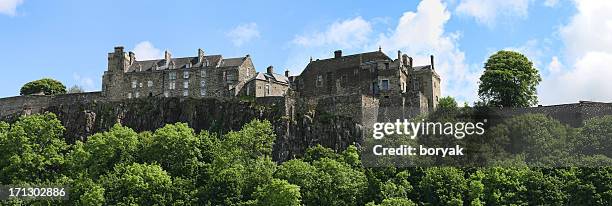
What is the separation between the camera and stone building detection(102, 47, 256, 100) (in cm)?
7125

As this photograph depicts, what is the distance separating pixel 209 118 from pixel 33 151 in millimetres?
13061

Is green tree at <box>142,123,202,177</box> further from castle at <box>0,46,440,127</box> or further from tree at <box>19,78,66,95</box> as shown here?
tree at <box>19,78,66,95</box>

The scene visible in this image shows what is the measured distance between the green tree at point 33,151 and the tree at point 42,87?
88.0ft

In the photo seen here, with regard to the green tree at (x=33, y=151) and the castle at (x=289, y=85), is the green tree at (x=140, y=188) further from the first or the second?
the castle at (x=289, y=85)

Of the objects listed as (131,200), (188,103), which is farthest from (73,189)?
(188,103)

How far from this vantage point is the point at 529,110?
197 ft

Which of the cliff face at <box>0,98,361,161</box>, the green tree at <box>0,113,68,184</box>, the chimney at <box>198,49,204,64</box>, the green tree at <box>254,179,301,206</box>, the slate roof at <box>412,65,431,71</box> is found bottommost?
the green tree at <box>254,179,301,206</box>

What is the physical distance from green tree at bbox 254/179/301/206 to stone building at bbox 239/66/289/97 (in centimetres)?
1755

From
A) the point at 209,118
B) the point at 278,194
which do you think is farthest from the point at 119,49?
the point at 278,194

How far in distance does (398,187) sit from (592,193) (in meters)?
11.5
